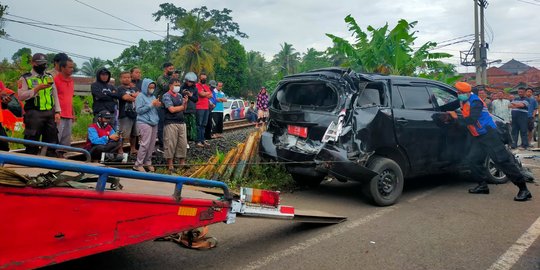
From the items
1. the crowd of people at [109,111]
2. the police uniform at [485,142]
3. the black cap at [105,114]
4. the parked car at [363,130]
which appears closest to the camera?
the parked car at [363,130]

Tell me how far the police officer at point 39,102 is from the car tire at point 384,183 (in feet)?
14.4

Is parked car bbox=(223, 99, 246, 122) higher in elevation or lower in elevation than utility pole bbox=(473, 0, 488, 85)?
lower

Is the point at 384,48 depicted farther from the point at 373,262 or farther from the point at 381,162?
the point at 373,262

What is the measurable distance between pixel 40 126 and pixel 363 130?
14.3 feet

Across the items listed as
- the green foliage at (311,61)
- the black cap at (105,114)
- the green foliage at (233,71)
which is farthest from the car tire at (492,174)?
the green foliage at (311,61)

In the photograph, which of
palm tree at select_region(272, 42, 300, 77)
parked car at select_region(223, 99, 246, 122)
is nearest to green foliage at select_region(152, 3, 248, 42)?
palm tree at select_region(272, 42, 300, 77)

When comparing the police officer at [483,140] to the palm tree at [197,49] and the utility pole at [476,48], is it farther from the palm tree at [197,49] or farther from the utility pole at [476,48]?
the palm tree at [197,49]

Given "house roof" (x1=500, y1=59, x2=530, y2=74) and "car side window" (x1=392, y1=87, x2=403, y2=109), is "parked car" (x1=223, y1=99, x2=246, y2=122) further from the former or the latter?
"house roof" (x1=500, y1=59, x2=530, y2=74)

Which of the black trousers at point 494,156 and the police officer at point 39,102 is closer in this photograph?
the police officer at point 39,102

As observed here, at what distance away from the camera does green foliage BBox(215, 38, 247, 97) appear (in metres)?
47.1

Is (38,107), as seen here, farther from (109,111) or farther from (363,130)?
(363,130)

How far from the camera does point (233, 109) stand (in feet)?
78.0

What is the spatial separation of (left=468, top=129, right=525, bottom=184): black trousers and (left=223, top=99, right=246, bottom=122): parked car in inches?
688

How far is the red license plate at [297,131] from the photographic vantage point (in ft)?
17.9
